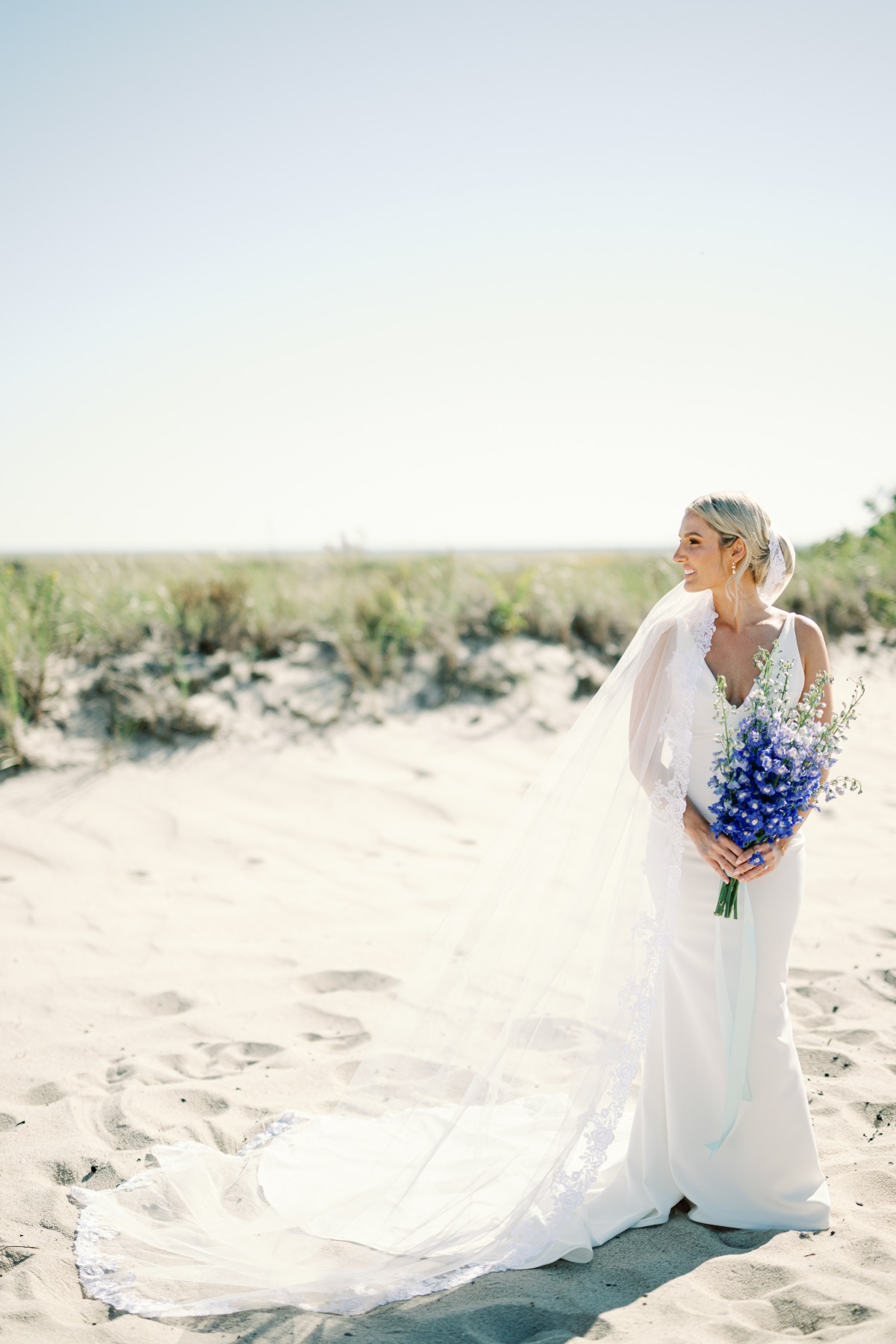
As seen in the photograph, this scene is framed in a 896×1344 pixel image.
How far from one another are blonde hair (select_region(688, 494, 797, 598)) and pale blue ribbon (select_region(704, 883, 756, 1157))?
1.00 meters

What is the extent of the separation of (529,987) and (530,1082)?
31cm

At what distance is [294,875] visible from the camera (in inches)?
244

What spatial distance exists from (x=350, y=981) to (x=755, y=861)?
253cm

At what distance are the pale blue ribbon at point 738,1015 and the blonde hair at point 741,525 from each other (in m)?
1.00

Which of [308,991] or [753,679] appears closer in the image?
[753,679]

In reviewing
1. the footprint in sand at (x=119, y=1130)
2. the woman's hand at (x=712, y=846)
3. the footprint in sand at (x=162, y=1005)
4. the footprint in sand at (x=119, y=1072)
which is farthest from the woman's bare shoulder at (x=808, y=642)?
the footprint in sand at (x=162, y=1005)

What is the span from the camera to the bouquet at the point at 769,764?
2736mm

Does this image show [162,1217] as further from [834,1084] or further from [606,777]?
[834,1084]

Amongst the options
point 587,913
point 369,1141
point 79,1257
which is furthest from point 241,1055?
point 587,913

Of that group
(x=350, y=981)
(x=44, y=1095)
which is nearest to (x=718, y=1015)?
(x=350, y=981)

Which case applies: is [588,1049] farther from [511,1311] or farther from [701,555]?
[701,555]

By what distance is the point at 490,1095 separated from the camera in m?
2.93

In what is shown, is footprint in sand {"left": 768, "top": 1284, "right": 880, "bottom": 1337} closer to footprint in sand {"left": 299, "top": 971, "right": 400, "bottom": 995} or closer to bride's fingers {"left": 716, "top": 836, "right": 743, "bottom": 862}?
bride's fingers {"left": 716, "top": 836, "right": 743, "bottom": 862}

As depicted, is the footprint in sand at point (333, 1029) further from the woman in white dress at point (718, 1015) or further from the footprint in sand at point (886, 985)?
the footprint in sand at point (886, 985)
